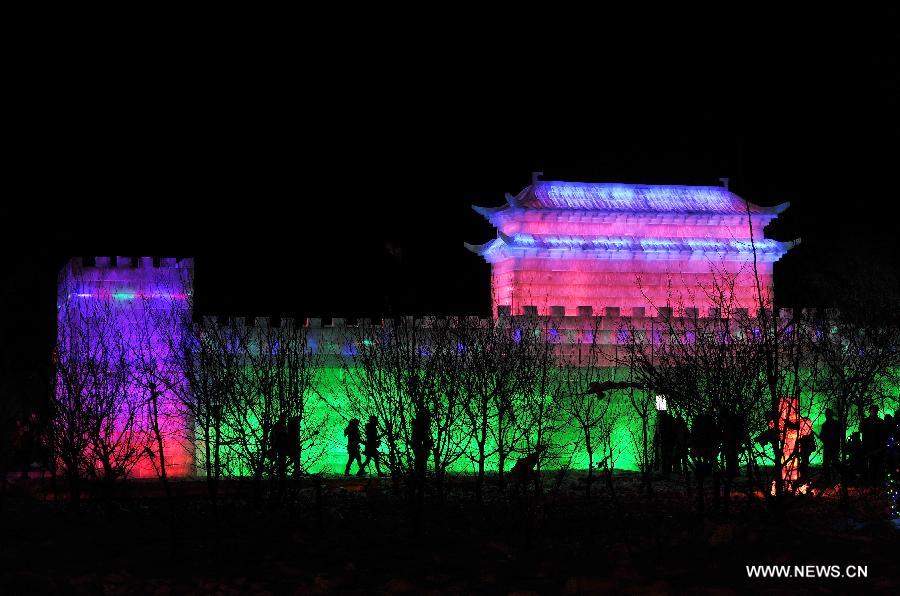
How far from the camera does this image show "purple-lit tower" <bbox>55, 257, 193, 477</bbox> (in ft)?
63.4

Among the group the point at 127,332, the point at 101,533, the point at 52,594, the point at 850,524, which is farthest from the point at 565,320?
the point at 52,594

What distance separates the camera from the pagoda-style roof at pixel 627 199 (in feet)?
101

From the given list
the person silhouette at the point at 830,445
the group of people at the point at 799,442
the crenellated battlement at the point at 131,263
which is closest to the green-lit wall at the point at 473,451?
the crenellated battlement at the point at 131,263

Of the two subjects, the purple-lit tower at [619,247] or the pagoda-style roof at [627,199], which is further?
the pagoda-style roof at [627,199]

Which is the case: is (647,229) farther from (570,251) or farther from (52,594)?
(52,594)

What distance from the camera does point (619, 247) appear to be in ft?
98.8

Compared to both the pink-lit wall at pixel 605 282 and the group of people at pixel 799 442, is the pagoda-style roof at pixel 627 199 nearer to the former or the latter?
the pink-lit wall at pixel 605 282

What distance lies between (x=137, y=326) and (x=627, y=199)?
56.3 ft

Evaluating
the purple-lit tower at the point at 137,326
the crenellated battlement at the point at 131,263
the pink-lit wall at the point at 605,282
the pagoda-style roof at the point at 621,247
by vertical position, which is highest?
the pagoda-style roof at the point at 621,247

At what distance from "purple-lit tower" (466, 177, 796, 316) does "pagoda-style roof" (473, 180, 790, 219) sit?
3 centimetres

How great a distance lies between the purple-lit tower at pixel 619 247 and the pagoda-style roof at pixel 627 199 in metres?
0.03

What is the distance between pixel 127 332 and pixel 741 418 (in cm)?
1279

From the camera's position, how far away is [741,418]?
13.0 metres

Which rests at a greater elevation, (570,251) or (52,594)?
(570,251)
